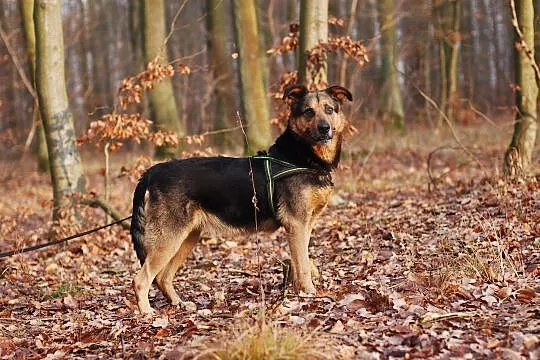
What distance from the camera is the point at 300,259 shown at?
280 inches

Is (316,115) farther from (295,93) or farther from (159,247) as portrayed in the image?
(159,247)

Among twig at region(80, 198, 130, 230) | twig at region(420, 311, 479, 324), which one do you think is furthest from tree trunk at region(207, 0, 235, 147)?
twig at region(420, 311, 479, 324)

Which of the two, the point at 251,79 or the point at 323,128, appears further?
the point at 251,79

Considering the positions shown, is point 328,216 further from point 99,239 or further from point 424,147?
point 424,147

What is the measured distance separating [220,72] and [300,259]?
18.1m

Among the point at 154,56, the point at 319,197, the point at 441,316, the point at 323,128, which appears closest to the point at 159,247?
the point at 319,197

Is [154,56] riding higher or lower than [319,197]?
higher

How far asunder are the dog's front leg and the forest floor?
190mm

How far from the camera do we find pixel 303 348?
15.3 ft

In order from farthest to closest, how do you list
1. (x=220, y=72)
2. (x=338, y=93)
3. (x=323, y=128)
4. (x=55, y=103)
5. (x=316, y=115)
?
(x=220, y=72)
(x=55, y=103)
(x=338, y=93)
(x=316, y=115)
(x=323, y=128)

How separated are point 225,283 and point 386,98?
61.4 ft

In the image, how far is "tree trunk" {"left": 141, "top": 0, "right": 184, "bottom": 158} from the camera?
16.7 meters

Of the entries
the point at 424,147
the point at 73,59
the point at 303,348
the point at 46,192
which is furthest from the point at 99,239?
the point at 73,59

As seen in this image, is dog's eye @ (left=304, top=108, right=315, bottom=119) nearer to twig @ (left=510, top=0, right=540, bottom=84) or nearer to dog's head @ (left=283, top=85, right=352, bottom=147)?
dog's head @ (left=283, top=85, right=352, bottom=147)
